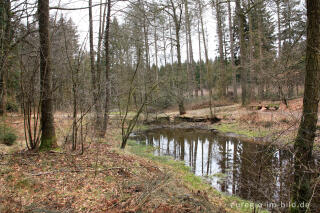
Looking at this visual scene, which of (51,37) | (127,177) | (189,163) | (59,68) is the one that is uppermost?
(51,37)

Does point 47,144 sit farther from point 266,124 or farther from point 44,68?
point 266,124

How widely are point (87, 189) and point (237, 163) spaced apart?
583cm

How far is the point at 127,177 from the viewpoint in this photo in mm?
5293

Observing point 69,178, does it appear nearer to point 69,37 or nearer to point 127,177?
point 127,177

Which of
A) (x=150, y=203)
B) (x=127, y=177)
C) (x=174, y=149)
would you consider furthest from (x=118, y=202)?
(x=174, y=149)

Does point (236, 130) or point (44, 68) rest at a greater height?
point (44, 68)

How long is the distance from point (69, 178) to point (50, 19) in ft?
15.2

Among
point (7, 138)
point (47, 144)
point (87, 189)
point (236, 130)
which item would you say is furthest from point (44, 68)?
point (236, 130)

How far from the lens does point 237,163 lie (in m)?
7.93

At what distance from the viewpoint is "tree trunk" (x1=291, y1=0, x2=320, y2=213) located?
351 centimetres

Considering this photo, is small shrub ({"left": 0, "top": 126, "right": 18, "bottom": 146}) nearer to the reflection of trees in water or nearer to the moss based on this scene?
the moss

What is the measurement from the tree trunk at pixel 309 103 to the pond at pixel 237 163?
298mm

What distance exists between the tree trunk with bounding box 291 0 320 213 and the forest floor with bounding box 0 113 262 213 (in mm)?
1364

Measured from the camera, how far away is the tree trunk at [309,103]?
3.51 meters
